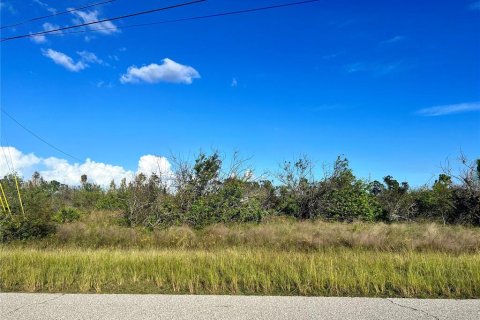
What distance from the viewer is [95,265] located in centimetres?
889

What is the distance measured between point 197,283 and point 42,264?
3.82 metres

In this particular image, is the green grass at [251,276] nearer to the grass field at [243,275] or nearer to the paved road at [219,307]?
the grass field at [243,275]

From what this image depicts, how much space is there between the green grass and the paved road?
62 centimetres

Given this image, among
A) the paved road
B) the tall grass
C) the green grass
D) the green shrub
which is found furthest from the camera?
the green shrub

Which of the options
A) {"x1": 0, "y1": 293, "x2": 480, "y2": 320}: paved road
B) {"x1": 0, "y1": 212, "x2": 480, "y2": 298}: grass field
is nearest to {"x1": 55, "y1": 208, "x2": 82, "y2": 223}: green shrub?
{"x1": 0, "y1": 212, "x2": 480, "y2": 298}: grass field

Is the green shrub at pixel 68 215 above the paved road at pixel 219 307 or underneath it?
above

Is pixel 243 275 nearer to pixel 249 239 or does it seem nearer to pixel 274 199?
pixel 249 239

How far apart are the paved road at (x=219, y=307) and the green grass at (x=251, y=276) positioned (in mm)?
620

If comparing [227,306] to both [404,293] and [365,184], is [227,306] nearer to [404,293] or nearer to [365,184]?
[404,293]

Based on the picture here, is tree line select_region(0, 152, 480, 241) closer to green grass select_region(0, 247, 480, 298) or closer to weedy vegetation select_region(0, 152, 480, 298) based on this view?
weedy vegetation select_region(0, 152, 480, 298)

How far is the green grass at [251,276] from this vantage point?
7.27 meters

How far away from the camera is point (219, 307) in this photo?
240 inches

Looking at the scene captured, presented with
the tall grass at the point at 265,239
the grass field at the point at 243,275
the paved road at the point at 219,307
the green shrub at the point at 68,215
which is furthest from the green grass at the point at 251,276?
the green shrub at the point at 68,215

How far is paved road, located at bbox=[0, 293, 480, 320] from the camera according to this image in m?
5.68
